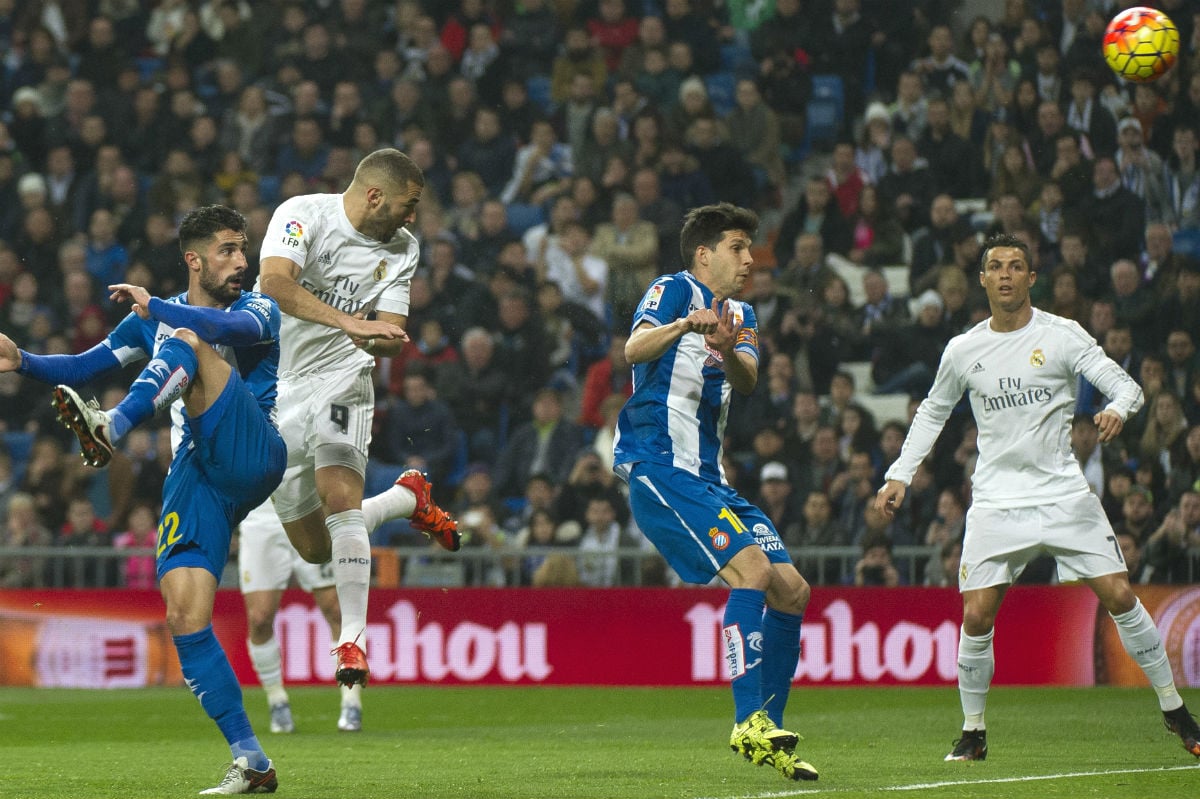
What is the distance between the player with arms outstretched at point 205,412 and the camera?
22.2ft

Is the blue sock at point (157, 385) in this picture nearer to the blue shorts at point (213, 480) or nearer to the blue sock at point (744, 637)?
the blue shorts at point (213, 480)

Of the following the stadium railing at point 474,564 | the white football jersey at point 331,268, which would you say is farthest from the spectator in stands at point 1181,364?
the white football jersey at point 331,268

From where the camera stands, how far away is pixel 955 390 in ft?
28.9

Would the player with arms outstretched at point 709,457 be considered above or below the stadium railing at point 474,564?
above

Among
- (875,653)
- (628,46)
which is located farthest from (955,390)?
(628,46)

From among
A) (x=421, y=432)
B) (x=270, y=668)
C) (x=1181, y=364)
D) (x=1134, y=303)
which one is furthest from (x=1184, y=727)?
(x=421, y=432)

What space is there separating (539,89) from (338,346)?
11.6 m

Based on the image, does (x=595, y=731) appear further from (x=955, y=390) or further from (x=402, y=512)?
(x=955, y=390)

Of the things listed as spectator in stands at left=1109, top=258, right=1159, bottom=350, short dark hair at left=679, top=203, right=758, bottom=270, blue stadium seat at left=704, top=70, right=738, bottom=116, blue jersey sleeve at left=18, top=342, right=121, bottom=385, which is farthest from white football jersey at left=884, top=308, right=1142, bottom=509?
blue stadium seat at left=704, top=70, right=738, bottom=116

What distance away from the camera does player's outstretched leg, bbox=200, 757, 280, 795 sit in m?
6.73

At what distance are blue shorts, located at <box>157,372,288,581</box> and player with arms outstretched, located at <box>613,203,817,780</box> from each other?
1.59m

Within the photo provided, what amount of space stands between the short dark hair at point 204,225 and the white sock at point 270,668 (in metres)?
4.23

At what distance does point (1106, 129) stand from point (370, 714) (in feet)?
29.5

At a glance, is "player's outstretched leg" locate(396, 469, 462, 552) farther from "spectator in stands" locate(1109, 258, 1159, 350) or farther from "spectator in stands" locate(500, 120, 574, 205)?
"spectator in stands" locate(500, 120, 574, 205)
